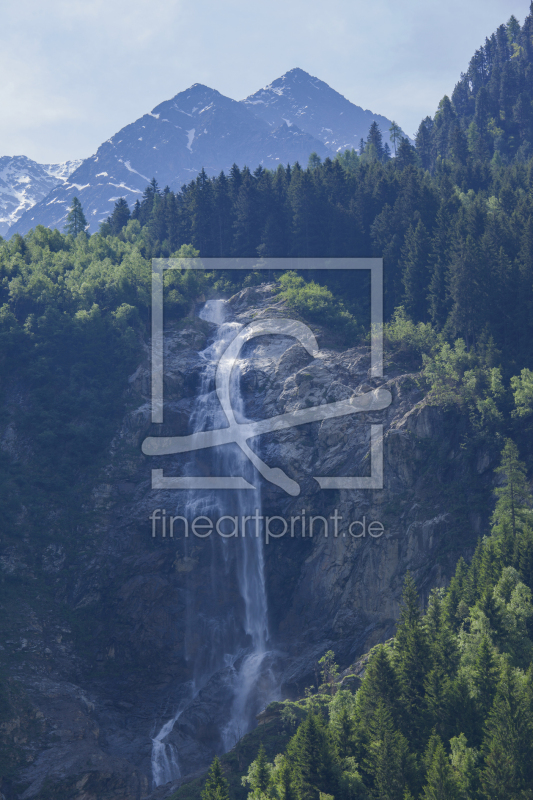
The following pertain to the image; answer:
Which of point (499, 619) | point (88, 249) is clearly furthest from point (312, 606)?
point (88, 249)

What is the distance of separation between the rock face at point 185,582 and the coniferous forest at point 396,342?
3.52m

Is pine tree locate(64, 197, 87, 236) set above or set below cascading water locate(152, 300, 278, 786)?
above

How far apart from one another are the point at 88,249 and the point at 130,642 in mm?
57117

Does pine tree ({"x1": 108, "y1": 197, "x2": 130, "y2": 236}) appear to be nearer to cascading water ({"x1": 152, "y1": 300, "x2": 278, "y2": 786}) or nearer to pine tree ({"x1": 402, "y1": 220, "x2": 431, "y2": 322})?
cascading water ({"x1": 152, "y1": 300, "x2": 278, "y2": 786})

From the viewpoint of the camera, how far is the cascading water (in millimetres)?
54500

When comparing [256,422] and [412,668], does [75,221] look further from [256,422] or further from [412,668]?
[412,668]

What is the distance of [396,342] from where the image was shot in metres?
73.4

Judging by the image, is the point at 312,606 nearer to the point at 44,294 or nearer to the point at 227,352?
the point at 227,352

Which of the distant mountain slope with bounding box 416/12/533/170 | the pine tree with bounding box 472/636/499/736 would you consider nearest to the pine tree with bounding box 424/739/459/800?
the pine tree with bounding box 472/636/499/736

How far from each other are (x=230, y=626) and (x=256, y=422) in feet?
64.5

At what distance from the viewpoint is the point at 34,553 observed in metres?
61.8

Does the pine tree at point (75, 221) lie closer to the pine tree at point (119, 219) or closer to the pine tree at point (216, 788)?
the pine tree at point (119, 219)

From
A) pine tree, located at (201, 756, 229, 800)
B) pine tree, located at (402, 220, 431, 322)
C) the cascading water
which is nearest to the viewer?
pine tree, located at (201, 756, 229, 800)

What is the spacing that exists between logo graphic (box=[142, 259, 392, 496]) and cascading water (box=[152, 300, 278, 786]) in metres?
1.02
